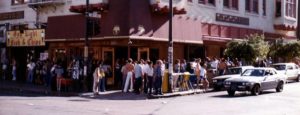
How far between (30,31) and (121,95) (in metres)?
10.9

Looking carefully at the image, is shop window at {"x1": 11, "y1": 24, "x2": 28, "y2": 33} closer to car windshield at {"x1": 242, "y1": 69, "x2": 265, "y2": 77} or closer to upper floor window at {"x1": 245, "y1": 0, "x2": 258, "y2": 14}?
car windshield at {"x1": 242, "y1": 69, "x2": 265, "y2": 77}

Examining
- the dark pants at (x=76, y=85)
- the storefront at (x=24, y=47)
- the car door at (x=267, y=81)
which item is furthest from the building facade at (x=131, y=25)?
the car door at (x=267, y=81)

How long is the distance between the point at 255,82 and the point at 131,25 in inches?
290

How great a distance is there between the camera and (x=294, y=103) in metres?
21.8

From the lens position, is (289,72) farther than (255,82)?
Yes

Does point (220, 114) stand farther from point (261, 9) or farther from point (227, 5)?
point (261, 9)

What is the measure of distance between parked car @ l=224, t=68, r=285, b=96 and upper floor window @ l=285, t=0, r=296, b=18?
20.8 m

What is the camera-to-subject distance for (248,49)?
35.4 m

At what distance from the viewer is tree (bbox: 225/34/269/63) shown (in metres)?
35.2

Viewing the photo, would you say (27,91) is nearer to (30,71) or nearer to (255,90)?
(30,71)

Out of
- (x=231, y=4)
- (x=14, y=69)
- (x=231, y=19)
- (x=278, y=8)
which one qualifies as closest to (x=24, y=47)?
(x=14, y=69)

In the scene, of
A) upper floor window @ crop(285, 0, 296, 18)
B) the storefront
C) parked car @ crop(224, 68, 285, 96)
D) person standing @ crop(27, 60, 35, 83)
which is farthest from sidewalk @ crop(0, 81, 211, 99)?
upper floor window @ crop(285, 0, 296, 18)

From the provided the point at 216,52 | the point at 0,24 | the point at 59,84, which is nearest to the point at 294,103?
the point at 59,84

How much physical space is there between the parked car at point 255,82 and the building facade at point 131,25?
607 centimetres
